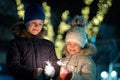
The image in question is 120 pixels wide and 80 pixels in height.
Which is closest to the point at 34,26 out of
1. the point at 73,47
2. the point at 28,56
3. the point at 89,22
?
the point at 28,56

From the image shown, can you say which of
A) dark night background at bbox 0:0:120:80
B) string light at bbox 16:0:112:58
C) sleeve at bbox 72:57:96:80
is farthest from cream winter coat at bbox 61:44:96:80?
dark night background at bbox 0:0:120:80

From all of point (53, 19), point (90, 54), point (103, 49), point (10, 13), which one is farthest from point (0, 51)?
point (90, 54)

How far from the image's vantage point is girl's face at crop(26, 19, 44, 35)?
450 cm

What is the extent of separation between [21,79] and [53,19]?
14.7 feet

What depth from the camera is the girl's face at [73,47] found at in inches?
195

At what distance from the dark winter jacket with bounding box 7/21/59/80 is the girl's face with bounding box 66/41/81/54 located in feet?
1.37

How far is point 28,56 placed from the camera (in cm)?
436

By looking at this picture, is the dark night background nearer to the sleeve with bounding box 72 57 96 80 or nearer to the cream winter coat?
the cream winter coat

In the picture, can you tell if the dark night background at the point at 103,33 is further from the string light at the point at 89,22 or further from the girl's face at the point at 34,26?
the girl's face at the point at 34,26

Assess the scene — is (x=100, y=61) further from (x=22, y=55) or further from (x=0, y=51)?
(x=22, y=55)

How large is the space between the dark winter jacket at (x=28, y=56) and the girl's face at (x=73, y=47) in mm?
418

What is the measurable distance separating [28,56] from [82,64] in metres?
0.77

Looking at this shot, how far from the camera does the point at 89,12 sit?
8406 millimetres

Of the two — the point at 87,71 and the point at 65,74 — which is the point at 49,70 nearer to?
the point at 65,74
